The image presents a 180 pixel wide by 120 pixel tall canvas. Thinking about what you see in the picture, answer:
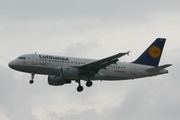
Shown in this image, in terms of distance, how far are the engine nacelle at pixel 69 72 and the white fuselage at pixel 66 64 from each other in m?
0.81

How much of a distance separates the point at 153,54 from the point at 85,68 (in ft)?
39.3

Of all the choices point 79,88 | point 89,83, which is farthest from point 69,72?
point 79,88

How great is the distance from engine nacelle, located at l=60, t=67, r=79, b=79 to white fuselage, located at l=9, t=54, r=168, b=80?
81 cm

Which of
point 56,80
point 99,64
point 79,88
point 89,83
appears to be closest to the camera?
point 99,64

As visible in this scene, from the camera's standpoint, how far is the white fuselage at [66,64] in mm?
65938

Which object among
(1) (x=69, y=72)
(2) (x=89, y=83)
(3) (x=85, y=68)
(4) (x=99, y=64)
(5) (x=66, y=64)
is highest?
(4) (x=99, y=64)

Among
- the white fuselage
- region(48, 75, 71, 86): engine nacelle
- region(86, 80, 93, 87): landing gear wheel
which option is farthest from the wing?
region(48, 75, 71, 86): engine nacelle

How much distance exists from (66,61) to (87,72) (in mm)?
2921

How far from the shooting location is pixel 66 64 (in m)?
67.2

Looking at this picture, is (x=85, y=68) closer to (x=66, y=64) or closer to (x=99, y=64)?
(x=99, y=64)

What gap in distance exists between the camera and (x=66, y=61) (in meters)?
67.4

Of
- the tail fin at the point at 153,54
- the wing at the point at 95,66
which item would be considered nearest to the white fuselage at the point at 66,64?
the wing at the point at 95,66

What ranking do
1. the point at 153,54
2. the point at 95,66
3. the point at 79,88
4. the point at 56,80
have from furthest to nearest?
the point at 153,54 → the point at 56,80 → the point at 79,88 → the point at 95,66

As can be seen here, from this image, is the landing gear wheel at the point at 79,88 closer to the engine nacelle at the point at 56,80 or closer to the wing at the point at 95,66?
the engine nacelle at the point at 56,80
